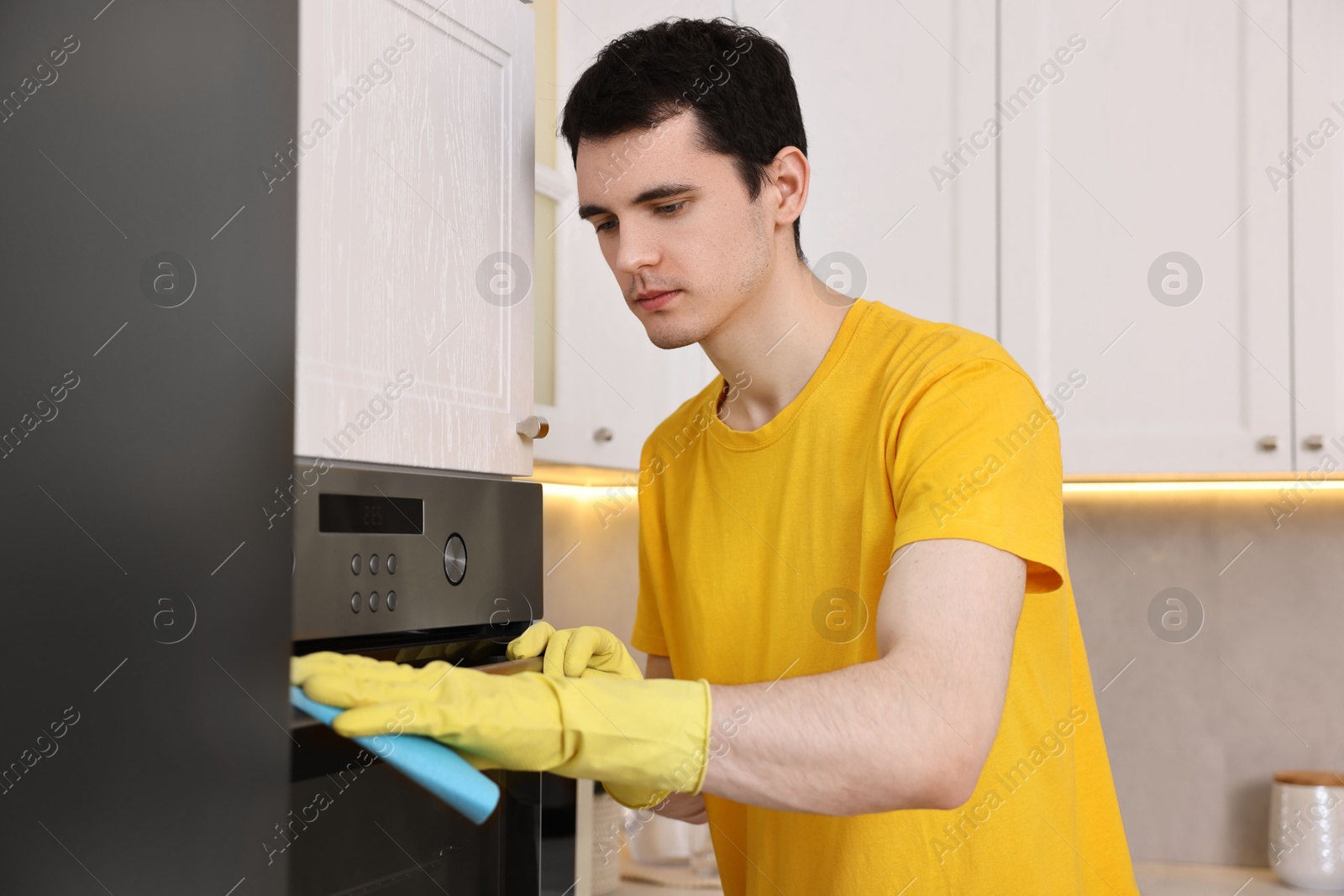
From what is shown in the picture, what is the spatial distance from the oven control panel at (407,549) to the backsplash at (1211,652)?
44.8 inches

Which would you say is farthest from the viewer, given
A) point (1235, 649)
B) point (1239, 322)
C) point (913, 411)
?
point (1235, 649)

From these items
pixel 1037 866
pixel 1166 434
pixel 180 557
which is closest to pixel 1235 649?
pixel 1166 434

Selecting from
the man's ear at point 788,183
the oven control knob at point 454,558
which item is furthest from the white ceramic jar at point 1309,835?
the oven control knob at point 454,558

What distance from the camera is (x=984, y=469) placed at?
0.79 m

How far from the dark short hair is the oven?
0.37 metres

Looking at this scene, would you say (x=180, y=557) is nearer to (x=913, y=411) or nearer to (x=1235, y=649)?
(x=913, y=411)

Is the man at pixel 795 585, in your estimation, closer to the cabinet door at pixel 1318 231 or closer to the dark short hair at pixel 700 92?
the dark short hair at pixel 700 92

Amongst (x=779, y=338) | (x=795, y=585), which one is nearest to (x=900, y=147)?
(x=779, y=338)

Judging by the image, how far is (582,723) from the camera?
59 centimetres

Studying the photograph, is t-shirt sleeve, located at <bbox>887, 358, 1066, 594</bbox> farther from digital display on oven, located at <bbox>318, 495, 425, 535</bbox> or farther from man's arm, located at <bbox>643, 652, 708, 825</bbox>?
man's arm, located at <bbox>643, 652, 708, 825</bbox>

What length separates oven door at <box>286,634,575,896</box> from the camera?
0.63 meters

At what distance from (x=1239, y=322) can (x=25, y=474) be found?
159cm

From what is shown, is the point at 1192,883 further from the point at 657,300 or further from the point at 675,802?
the point at 657,300

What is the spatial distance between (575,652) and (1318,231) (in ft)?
4.47
